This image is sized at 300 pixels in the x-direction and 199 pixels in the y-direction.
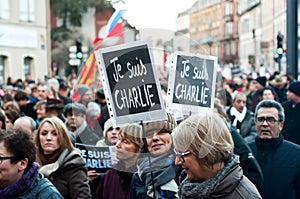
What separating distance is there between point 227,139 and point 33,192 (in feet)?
4.33

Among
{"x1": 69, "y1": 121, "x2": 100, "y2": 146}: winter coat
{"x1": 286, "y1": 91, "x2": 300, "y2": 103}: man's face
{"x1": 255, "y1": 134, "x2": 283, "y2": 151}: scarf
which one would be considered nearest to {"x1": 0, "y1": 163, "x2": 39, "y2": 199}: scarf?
{"x1": 69, "y1": 121, "x2": 100, "y2": 146}: winter coat

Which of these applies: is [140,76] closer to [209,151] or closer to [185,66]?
[185,66]

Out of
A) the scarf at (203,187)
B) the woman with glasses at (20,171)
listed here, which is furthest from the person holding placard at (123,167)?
the scarf at (203,187)

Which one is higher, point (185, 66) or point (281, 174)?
point (185, 66)

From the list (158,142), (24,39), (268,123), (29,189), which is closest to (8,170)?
(29,189)

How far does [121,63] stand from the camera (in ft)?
15.7

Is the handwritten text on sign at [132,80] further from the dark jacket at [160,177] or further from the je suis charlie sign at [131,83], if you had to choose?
the dark jacket at [160,177]

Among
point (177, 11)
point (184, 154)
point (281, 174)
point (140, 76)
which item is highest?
point (177, 11)

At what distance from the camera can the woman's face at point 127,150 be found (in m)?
5.20

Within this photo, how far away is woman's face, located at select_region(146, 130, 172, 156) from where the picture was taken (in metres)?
5.00

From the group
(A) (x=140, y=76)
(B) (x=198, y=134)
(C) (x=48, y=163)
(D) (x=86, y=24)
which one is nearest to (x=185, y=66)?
(A) (x=140, y=76)

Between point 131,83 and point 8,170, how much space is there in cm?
95

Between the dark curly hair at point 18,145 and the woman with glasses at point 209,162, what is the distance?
1.16 m

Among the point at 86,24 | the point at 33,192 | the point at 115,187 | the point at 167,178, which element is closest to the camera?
the point at 33,192
